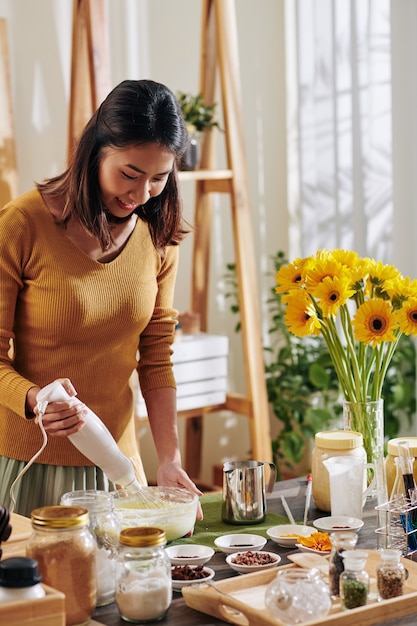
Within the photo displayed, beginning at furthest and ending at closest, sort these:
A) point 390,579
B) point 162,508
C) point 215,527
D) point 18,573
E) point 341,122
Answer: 1. point 341,122
2. point 215,527
3. point 162,508
4. point 390,579
5. point 18,573

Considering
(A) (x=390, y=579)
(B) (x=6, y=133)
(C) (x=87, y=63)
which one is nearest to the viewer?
(A) (x=390, y=579)

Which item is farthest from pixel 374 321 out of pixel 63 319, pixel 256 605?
pixel 256 605

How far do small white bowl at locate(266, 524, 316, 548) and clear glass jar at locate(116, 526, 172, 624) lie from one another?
1.34 feet

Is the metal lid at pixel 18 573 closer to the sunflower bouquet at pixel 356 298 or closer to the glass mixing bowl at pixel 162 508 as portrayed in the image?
the glass mixing bowl at pixel 162 508

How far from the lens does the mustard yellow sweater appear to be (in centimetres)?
207

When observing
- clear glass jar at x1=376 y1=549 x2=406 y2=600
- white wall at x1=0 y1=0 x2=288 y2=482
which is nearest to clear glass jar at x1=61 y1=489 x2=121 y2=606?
clear glass jar at x1=376 y1=549 x2=406 y2=600

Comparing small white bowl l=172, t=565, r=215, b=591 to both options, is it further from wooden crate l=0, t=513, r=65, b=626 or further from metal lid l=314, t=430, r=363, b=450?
metal lid l=314, t=430, r=363, b=450

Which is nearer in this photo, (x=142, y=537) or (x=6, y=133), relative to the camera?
(x=142, y=537)

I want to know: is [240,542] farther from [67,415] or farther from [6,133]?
[6,133]

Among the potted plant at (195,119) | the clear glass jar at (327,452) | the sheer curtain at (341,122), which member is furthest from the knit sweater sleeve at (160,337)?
the sheer curtain at (341,122)

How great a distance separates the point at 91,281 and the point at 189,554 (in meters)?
0.67

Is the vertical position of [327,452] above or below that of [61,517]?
below

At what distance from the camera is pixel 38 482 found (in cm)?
218

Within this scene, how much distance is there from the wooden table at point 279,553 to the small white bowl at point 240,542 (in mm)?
20
